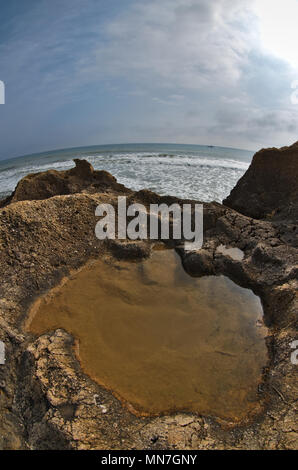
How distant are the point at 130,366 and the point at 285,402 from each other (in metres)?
1.48

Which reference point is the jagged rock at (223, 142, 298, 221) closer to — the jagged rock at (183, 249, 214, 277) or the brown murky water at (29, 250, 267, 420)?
the jagged rock at (183, 249, 214, 277)

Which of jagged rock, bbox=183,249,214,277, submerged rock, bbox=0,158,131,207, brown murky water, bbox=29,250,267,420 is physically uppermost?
submerged rock, bbox=0,158,131,207

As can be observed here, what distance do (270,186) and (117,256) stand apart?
4.11 m

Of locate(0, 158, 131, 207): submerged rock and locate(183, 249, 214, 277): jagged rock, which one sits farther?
locate(0, 158, 131, 207): submerged rock

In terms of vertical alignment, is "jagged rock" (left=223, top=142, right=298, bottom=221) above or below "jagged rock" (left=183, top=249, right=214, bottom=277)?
above

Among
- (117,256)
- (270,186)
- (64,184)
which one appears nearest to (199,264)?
(117,256)

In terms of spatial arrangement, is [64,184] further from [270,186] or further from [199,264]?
[270,186]

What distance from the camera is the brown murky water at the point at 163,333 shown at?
7.89 feet

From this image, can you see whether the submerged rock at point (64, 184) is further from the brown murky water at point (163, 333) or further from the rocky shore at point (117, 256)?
the brown murky water at point (163, 333)

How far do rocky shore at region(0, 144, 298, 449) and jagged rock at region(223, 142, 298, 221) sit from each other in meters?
0.02

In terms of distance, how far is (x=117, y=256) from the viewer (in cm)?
431

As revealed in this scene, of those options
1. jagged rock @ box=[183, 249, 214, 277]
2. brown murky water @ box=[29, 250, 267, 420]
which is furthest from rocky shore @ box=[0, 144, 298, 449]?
brown murky water @ box=[29, 250, 267, 420]

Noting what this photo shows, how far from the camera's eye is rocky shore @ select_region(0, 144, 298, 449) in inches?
82.0
